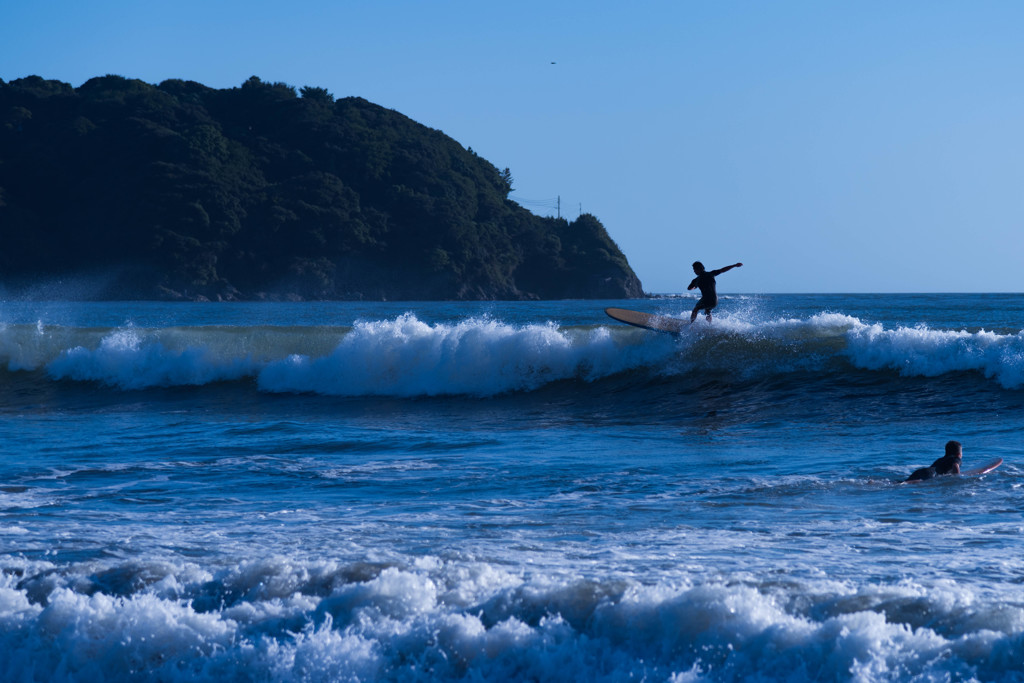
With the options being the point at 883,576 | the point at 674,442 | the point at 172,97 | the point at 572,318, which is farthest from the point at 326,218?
the point at 883,576

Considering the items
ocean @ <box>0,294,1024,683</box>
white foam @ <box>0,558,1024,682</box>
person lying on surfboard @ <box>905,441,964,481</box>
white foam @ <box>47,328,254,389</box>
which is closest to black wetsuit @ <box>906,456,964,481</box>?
person lying on surfboard @ <box>905,441,964,481</box>

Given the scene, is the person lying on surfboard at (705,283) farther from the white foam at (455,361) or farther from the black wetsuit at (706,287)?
the white foam at (455,361)

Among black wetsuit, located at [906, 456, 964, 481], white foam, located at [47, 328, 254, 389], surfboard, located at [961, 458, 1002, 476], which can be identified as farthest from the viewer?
white foam, located at [47, 328, 254, 389]

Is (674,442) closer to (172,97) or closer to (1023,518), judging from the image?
(1023,518)

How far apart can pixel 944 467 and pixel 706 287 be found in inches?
311

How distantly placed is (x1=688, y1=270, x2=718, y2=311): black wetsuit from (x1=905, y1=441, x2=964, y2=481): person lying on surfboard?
7365 millimetres

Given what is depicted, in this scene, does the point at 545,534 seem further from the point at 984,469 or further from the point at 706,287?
the point at 706,287

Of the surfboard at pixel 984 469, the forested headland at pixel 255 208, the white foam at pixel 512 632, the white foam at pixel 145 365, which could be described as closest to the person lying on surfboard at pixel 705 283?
the surfboard at pixel 984 469

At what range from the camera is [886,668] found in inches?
162

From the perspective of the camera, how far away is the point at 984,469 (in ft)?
26.2

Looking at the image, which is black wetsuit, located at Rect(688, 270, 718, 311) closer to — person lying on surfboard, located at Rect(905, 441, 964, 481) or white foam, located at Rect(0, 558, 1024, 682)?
person lying on surfboard, located at Rect(905, 441, 964, 481)

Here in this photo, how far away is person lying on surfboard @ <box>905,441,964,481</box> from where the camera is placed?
780 cm

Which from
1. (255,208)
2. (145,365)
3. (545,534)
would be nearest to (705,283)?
(545,534)

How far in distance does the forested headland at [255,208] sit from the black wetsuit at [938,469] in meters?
75.9
